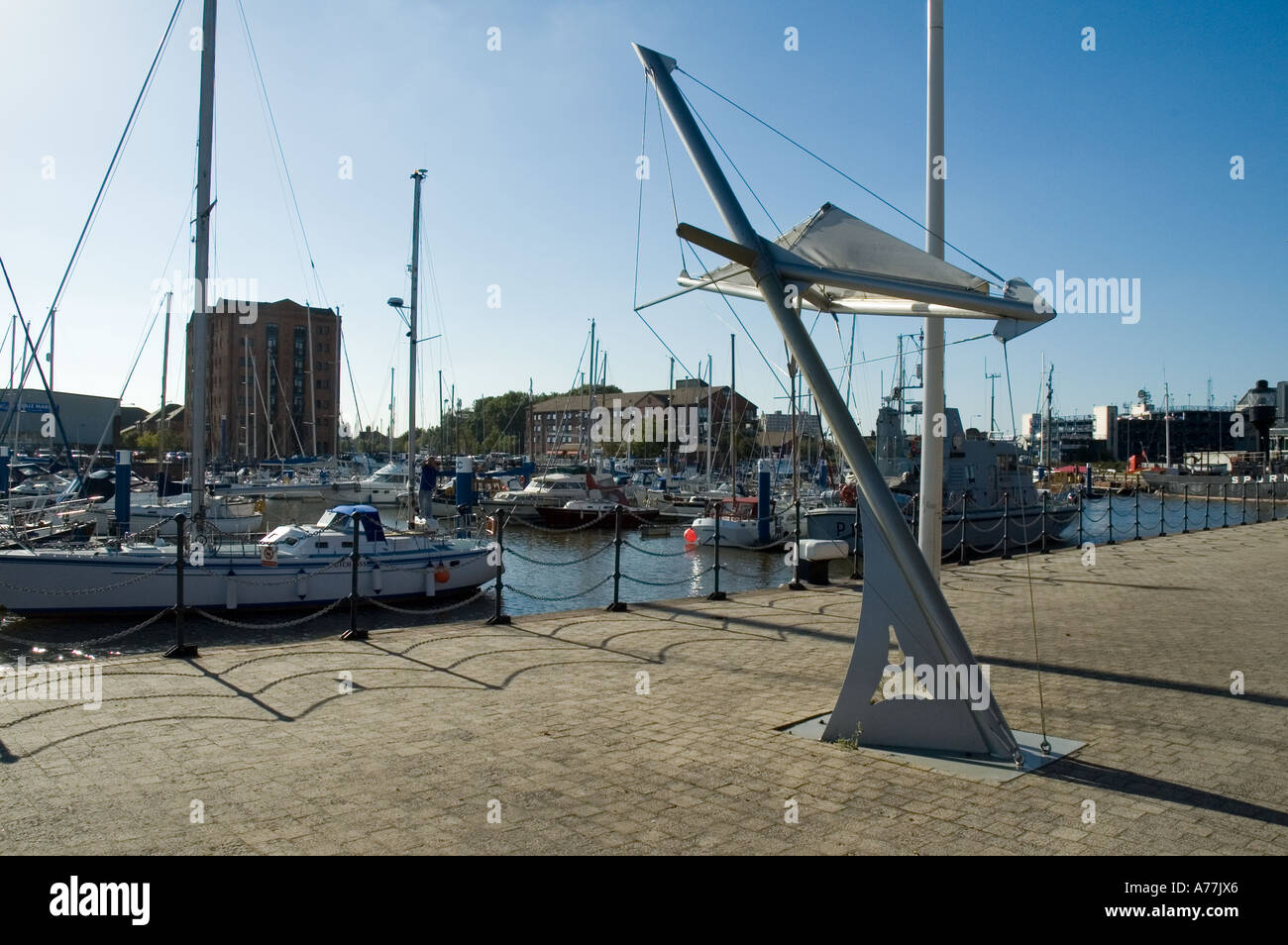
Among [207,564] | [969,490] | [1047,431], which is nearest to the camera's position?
[207,564]

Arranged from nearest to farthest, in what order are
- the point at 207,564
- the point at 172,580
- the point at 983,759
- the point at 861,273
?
1. the point at 983,759
2. the point at 861,273
3. the point at 172,580
4. the point at 207,564

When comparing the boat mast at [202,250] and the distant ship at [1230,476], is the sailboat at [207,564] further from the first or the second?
the distant ship at [1230,476]

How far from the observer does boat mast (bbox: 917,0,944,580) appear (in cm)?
870

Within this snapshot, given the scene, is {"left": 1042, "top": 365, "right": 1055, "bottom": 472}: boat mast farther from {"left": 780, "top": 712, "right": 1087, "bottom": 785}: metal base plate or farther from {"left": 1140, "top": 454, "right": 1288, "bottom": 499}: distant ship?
{"left": 780, "top": 712, "right": 1087, "bottom": 785}: metal base plate

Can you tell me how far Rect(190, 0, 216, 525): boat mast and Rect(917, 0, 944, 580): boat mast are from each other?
12360 mm

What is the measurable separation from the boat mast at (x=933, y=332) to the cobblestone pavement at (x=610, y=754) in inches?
58.6

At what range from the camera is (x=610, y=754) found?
18.2 ft

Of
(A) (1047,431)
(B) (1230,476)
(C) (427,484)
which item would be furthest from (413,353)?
(B) (1230,476)

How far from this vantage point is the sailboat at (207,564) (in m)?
16.2

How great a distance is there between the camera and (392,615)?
20047 mm

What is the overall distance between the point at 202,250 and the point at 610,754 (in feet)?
46.3

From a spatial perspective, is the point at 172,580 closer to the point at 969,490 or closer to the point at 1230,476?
the point at 969,490
